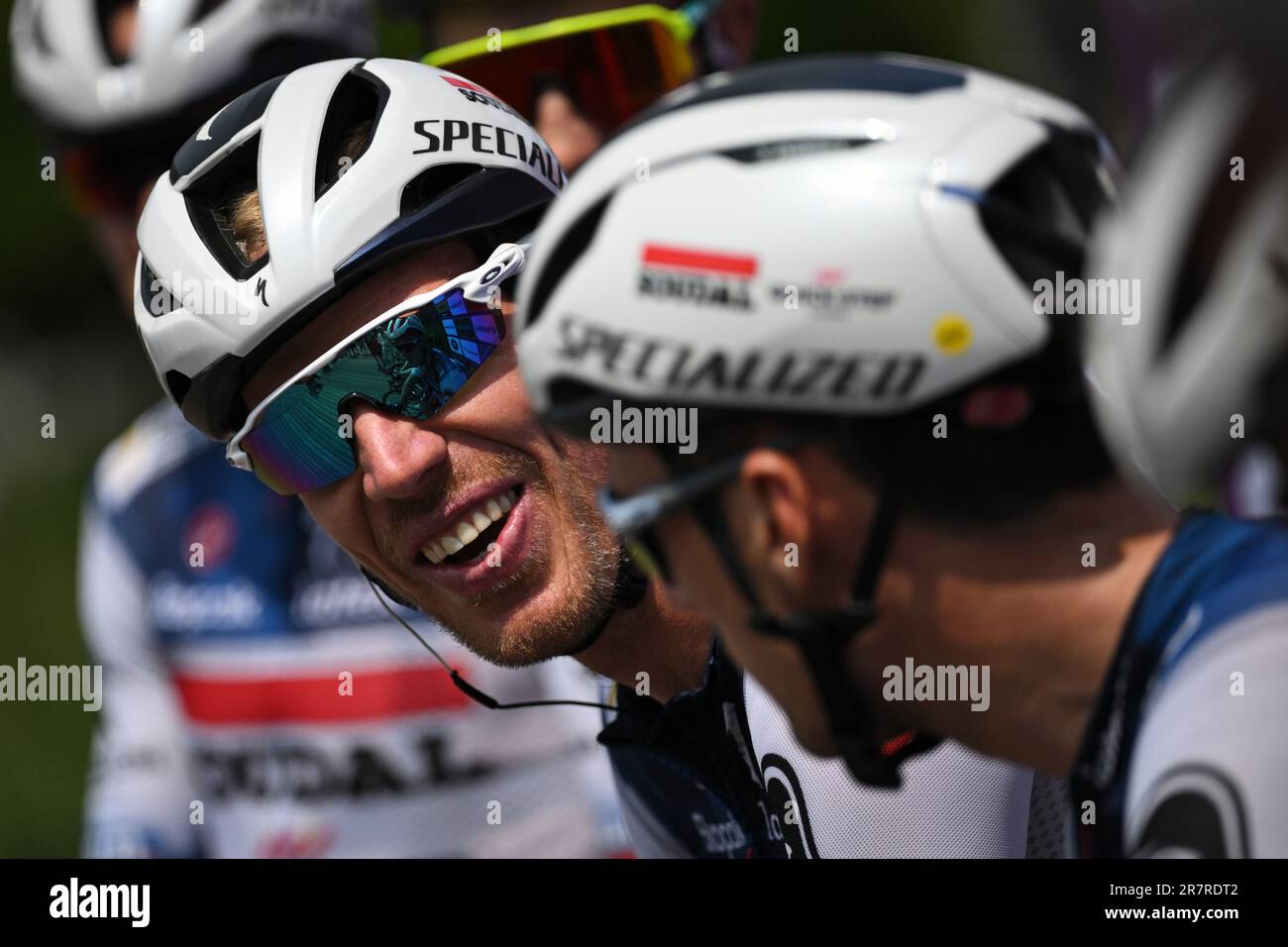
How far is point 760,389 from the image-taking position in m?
2.37

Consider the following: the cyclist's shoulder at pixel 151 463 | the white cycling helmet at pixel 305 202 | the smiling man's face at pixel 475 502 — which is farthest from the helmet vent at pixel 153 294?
the cyclist's shoulder at pixel 151 463

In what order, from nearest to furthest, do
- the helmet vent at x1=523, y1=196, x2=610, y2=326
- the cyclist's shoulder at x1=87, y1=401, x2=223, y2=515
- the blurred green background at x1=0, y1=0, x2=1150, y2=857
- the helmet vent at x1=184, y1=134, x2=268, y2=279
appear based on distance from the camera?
the helmet vent at x1=523, y1=196, x2=610, y2=326 < the helmet vent at x1=184, y1=134, x2=268, y2=279 < the cyclist's shoulder at x1=87, y1=401, x2=223, y2=515 < the blurred green background at x1=0, y1=0, x2=1150, y2=857

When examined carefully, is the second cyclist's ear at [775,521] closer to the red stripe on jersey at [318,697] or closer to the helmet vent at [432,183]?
the helmet vent at [432,183]

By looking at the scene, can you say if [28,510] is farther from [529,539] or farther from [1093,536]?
[1093,536]

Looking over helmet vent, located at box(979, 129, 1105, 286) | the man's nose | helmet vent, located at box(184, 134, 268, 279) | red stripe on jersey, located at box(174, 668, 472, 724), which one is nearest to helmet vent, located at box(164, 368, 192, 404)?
helmet vent, located at box(184, 134, 268, 279)

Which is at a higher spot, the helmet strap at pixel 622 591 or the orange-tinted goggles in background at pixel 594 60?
the orange-tinted goggles in background at pixel 594 60

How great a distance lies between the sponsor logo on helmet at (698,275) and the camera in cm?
234

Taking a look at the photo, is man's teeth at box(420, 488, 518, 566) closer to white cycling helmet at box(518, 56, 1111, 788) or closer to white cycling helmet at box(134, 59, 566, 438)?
white cycling helmet at box(134, 59, 566, 438)

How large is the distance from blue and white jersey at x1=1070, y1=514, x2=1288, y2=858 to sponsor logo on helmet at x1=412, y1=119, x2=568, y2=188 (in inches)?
67.9

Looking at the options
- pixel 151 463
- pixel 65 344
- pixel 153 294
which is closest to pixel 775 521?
pixel 153 294

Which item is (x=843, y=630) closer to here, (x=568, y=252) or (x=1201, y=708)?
(x=1201, y=708)

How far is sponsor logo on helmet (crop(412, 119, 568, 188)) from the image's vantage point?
339 centimetres

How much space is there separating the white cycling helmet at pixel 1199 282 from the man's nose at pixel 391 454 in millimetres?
1455
